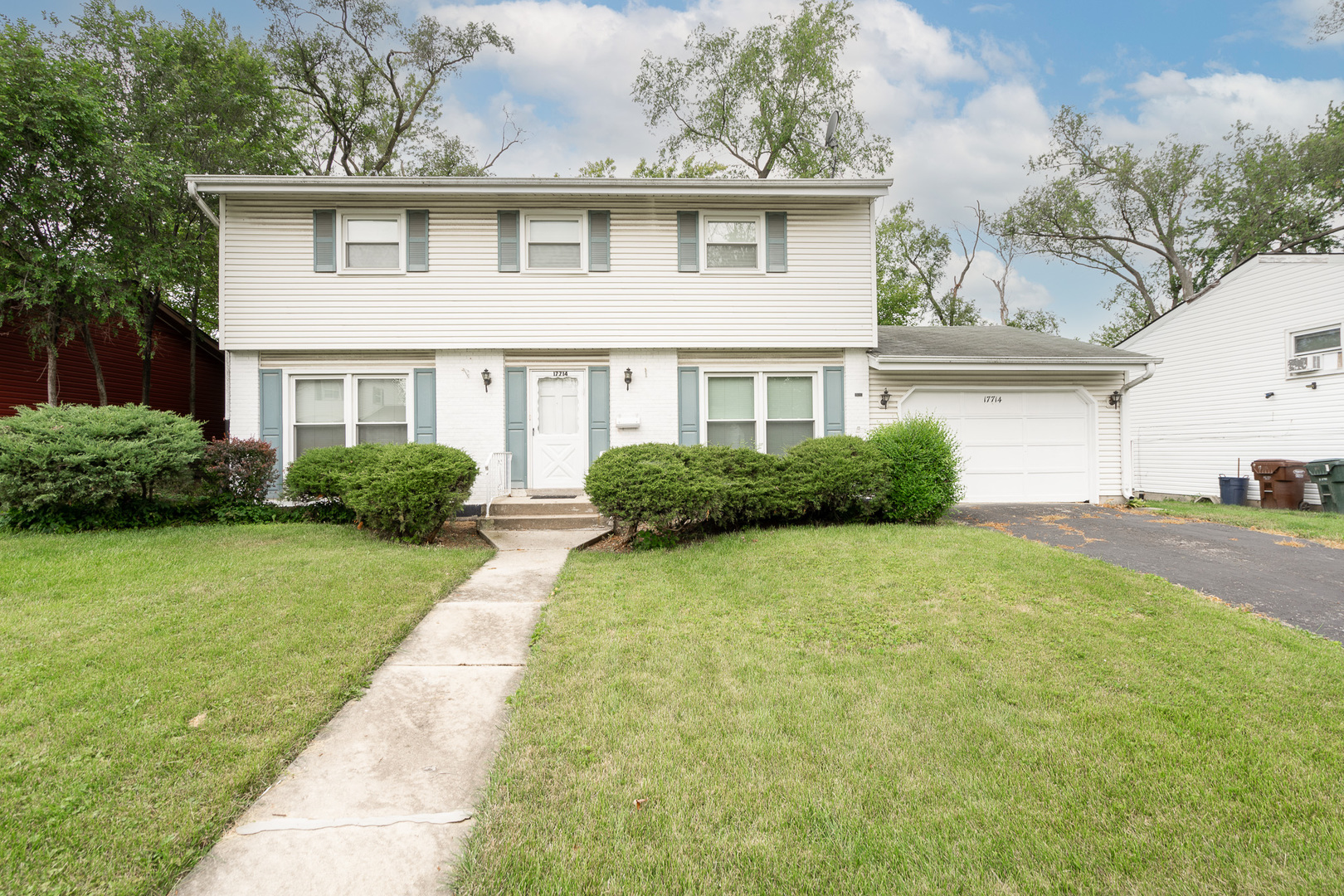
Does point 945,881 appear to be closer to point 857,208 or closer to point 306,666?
point 306,666

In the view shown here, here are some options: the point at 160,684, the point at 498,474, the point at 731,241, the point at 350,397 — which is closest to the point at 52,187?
the point at 350,397

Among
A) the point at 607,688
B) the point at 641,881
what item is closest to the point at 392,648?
the point at 607,688

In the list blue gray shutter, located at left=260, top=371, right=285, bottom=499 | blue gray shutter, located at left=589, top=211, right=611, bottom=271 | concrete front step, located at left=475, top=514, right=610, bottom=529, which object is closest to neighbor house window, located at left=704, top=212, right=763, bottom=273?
blue gray shutter, located at left=589, top=211, right=611, bottom=271

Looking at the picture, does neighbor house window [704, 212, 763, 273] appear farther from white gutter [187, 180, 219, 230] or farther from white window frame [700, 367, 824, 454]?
white gutter [187, 180, 219, 230]

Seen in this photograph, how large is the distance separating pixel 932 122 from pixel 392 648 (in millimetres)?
21427

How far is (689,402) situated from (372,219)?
5.97 metres

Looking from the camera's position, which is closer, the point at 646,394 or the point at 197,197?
the point at 197,197

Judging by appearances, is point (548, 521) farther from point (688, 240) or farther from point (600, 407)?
point (688, 240)

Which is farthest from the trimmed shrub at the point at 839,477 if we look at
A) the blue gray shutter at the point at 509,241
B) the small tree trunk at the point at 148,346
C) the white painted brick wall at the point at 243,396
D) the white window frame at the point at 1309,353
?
the small tree trunk at the point at 148,346

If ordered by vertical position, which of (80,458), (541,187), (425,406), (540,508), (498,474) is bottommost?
(540,508)

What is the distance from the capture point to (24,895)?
160cm

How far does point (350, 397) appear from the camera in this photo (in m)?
9.18

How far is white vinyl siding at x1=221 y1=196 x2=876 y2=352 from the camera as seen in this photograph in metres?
9.02

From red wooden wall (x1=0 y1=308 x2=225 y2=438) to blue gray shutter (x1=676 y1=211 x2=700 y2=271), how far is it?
8836 millimetres
